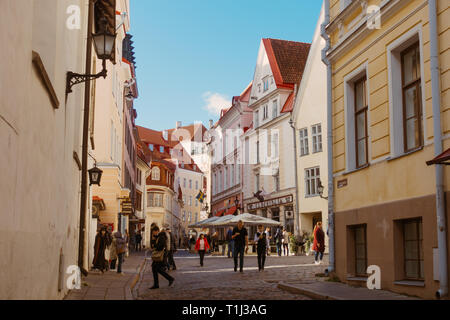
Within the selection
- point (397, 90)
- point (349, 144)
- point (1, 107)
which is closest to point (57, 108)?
point (1, 107)

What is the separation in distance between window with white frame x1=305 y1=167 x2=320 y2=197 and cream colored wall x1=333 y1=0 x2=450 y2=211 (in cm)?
2440

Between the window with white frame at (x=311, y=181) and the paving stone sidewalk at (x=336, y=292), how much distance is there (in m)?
25.7

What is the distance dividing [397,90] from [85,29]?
8.92 metres

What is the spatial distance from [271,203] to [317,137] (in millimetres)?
8708

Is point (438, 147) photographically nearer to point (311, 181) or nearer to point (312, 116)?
point (312, 116)

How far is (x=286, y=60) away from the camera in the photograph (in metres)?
48.0

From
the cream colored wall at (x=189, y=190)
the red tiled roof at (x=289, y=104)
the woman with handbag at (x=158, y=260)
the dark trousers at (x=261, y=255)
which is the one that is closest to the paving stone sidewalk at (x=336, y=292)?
the woman with handbag at (x=158, y=260)

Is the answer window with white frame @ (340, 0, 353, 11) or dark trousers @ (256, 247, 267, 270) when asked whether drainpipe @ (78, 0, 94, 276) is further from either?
window with white frame @ (340, 0, 353, 11)

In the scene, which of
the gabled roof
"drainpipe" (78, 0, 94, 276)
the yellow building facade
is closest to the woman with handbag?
"drainpipe" (78, 0, 94, 276)

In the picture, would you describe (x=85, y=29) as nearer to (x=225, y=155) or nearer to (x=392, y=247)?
(x=392, y=247)

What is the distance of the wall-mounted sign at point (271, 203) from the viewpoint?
42281 millimetres

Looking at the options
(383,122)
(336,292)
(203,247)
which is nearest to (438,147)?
(383,122)

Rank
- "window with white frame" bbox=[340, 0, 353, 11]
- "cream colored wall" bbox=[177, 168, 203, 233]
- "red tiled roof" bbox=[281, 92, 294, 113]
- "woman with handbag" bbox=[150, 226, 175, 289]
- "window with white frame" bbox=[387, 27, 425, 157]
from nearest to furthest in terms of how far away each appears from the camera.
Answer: "window with white frame" bbox=[387, 27, 425, 157] < "woman with handbag" bbox=[150, 226, 175, 289] < "window with white frame" bbox=[340, 0, 353, 11] < "red tiled roof" bbox=[281, 92, 294, 113] < "cream colored wall" bbox=[177, 168, 203, 233]

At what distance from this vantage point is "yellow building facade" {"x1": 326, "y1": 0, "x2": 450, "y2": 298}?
A: 33.5ft
